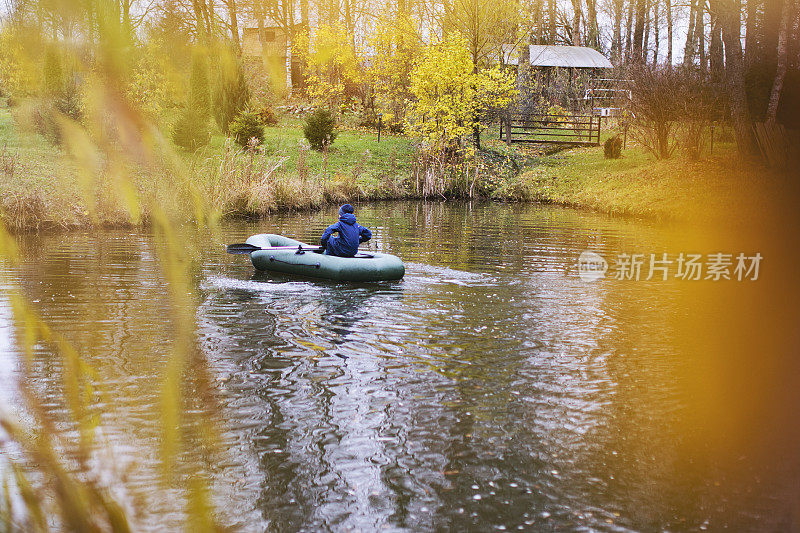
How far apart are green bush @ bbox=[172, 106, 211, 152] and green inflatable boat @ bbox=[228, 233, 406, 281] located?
1521cm

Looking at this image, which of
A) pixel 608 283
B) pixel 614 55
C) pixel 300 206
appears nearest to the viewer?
pixel 608 283

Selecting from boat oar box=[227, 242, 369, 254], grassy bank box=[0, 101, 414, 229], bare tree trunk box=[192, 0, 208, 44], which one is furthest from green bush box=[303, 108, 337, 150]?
boat oar box=[227, 242, 369, 254]

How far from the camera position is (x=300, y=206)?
22578mm

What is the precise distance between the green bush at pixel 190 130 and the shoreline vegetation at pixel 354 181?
0.46m

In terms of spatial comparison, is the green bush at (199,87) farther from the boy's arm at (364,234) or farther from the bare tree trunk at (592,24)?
the bare tree trunk at (592,24)

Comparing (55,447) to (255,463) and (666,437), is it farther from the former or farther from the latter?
(666,437)

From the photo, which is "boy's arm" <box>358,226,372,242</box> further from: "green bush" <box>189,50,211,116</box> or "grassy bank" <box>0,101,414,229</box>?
"green bush" <box>189,50,211,116</box>

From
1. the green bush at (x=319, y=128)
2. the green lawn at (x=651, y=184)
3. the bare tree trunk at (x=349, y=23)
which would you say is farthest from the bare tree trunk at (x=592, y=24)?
the green bush at (x=319, y=128)

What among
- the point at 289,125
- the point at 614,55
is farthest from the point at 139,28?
the point at 614,55

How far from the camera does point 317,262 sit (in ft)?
39.8

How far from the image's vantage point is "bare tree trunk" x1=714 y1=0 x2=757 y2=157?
21.8 m

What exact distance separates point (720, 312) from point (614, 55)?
32877 mm

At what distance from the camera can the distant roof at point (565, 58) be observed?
131 feet

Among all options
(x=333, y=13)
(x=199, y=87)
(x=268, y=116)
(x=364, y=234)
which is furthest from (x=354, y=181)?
(x=333, y=13)
